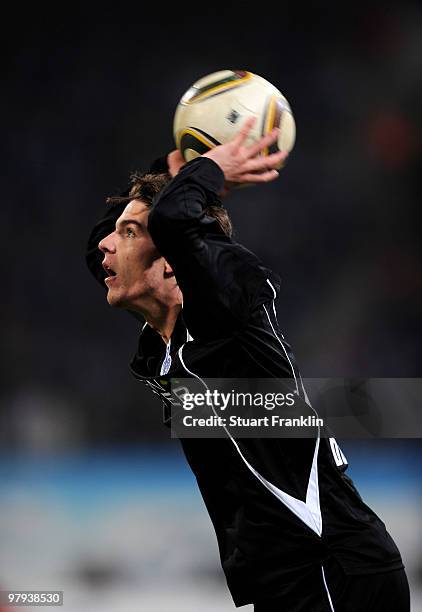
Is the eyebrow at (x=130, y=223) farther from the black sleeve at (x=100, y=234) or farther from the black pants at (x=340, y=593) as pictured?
the black pants at (x=340, y=593)

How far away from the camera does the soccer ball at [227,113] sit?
2539 mm

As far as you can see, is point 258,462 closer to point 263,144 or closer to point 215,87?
point 263,144

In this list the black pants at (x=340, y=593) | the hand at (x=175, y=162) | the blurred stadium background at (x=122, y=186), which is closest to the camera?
the black pants at (x=340, y=593)

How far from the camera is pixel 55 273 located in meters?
7.41

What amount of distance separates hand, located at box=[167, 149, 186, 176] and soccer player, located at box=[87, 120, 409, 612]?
21.9 inches

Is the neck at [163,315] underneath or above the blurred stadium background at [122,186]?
underneath

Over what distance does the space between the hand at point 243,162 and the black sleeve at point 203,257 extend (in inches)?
2.3

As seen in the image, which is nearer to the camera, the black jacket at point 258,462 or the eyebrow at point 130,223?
the black jacket at point 258,462

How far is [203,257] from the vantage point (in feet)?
6.66

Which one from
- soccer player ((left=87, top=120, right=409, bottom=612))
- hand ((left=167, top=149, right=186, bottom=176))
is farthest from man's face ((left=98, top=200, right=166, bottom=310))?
soccer player ((left=87, top=120, right=409, bottom=612))

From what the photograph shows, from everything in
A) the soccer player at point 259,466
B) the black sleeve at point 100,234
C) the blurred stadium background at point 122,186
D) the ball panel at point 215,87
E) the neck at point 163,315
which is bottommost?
the soccer player at point 259,466

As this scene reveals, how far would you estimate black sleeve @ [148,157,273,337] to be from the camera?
201 centimetres

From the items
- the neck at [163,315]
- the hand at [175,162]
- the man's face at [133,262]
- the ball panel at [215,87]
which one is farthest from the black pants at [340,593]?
the ball panel at [215,87]

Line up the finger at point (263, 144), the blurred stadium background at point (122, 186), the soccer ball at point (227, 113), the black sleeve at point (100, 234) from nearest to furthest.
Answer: the finger at point (263, 144), the soccer ball at point (227, 113), the black sleeve at point (100, 234), the blurred stadium background at point (122, 186)
